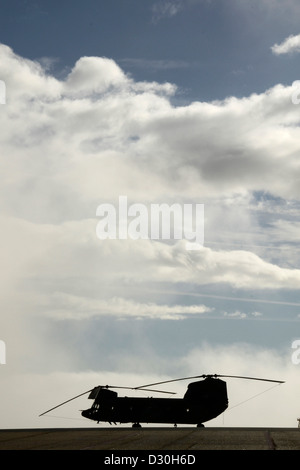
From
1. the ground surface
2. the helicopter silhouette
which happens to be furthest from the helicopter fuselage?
the ground surface

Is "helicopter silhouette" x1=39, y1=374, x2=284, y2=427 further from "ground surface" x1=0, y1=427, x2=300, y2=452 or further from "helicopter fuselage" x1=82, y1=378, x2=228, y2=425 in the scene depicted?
"ground surface" x1=0, y1=427, x2=300, y2=452

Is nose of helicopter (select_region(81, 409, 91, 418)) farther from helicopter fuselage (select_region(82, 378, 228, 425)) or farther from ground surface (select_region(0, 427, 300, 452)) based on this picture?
ground surface (select_region(0, 427, 300, 452))

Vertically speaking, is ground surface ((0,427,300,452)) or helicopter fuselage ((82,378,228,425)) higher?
ground surface ((0,427,300,452))

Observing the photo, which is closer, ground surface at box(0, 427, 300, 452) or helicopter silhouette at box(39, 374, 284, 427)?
ground surface at box(0, 427, 300, 452)

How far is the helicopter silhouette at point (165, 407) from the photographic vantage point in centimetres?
Result: 6844

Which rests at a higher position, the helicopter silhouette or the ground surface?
the ground surface

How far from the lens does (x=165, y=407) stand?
226 feet

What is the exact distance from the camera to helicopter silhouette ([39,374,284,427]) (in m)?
68.4

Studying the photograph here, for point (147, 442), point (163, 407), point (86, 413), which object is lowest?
point (86, 413)

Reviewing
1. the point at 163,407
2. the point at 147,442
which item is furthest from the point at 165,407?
the point at 147,442

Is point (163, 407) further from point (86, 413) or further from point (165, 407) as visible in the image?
point (86, 413)

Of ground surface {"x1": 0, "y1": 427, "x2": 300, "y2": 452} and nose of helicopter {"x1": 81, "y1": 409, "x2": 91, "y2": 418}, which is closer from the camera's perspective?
ground surface {"x1": 0, "y1": 427, "x2": 300, "y2": 452}
